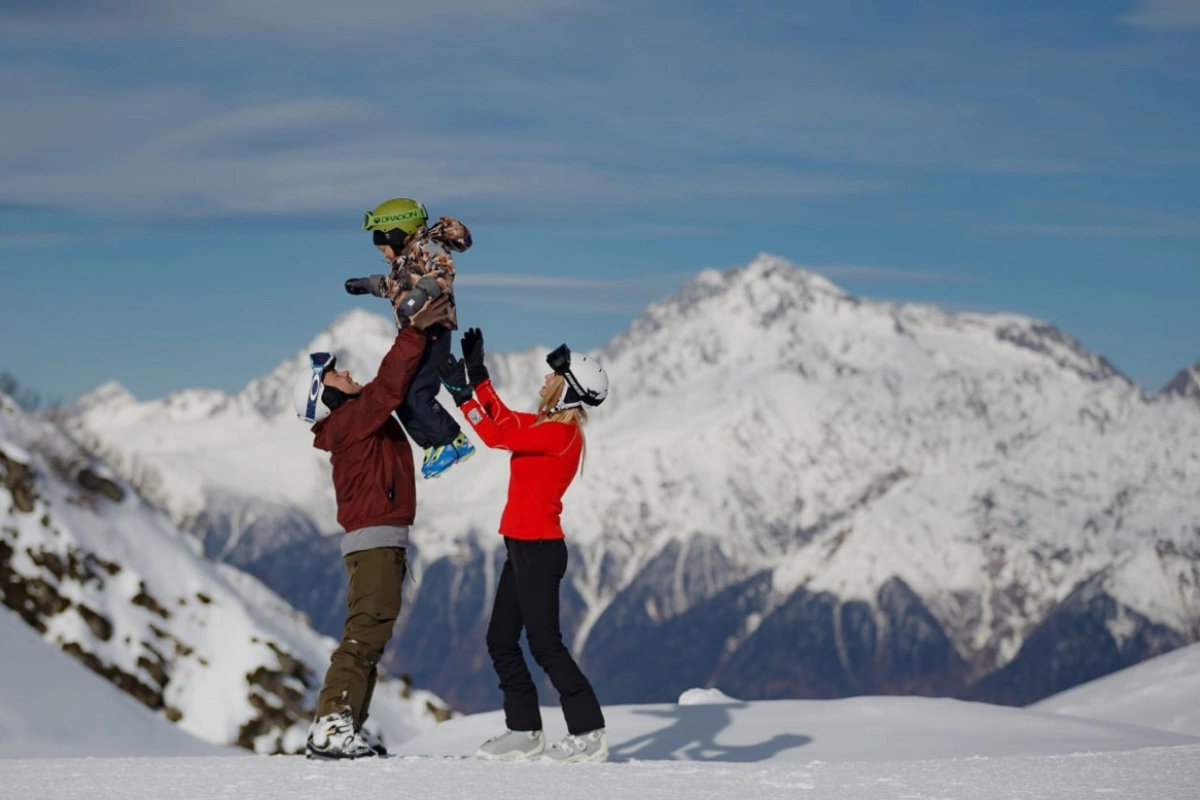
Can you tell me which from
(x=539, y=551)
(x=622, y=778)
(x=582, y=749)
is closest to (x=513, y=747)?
(x=582, y=749)

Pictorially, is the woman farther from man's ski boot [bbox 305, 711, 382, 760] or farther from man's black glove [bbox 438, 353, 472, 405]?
man's ski boot [bbox 305, 711, 382, 760]

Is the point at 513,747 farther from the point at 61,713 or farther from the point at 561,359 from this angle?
the point at 61,713

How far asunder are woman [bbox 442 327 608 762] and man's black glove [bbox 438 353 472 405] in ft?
0.06

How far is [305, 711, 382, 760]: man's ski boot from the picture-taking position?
10.0 meters

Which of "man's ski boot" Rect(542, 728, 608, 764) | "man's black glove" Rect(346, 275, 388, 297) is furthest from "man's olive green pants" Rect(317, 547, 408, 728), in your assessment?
"man's black glove" Rect(346, 275, 388, 297)

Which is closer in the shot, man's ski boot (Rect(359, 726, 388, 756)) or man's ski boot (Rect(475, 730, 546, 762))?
man's ski boot (Rect(359, 726, 388, 756))

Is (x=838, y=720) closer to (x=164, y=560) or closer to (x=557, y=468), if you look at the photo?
(x=557, y=468)

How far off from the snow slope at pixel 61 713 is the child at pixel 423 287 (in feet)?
27.3

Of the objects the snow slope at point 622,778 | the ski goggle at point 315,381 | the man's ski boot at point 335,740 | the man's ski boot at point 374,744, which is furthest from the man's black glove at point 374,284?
the snow slope at point 622,778

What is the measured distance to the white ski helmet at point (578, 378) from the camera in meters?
10.6

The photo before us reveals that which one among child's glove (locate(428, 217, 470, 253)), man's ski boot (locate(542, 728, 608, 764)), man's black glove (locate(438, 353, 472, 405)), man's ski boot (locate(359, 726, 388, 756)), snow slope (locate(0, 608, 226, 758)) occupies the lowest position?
man's ski boot (locate(542, 728, 608, 764))

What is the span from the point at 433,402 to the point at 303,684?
67.8ft

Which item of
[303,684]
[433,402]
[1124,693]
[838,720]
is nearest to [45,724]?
[838,720]

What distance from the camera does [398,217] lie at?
1048cm
